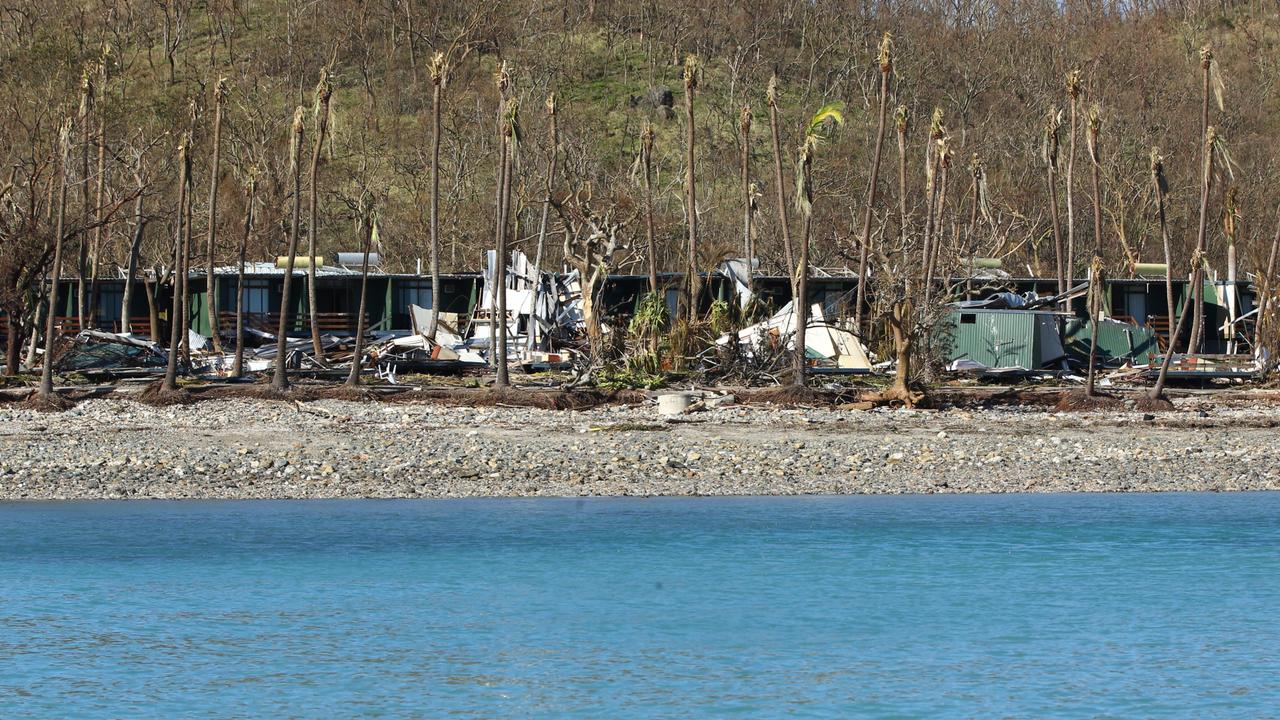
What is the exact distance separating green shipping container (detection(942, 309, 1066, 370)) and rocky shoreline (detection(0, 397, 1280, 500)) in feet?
27.8

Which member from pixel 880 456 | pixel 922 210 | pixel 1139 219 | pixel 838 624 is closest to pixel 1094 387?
pixel 880 456

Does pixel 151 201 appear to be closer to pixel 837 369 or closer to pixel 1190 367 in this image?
pixel 837 369

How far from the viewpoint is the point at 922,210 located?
58.7m

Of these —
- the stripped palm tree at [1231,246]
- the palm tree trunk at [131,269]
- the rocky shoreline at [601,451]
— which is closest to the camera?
the rocky shoreline at [601,451]

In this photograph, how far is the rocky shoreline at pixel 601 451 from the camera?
20828 mm

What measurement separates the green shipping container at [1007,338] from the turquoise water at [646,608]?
1780cm

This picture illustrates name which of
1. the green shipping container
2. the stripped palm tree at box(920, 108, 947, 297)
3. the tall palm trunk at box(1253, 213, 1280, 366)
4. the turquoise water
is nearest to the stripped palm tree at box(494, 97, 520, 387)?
the stripped palm tree at box(920, 108, 947, 297)

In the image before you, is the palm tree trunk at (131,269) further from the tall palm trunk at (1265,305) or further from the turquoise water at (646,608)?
the tall palm trunk at (1265,305)

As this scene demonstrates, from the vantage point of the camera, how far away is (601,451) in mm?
23500

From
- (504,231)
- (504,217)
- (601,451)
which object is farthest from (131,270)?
(601,451)

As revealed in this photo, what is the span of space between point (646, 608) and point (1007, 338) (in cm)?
2511

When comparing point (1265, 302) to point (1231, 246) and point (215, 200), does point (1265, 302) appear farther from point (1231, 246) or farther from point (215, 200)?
point (215, 200)

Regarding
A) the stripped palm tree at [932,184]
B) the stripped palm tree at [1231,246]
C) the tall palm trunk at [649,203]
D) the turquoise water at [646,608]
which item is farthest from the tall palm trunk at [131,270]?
the stripped palm tree at [1231,246]

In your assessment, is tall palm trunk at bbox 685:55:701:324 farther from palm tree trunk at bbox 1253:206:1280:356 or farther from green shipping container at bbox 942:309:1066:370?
palm tree trunk at bbox 1253:206:1280:356
